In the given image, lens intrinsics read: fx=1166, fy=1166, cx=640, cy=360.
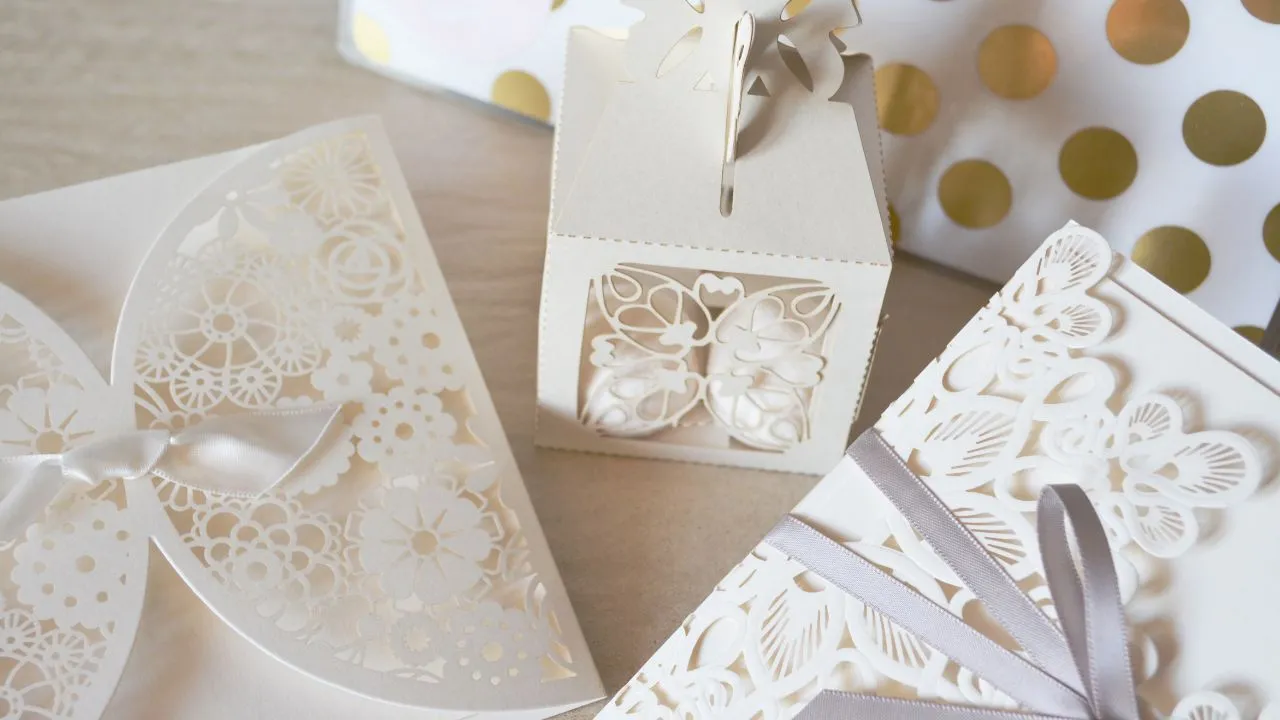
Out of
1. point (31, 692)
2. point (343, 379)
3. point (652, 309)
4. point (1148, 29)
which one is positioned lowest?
point (31, 692)

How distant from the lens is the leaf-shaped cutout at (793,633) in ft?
2.10

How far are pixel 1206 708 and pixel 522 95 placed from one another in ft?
2.33

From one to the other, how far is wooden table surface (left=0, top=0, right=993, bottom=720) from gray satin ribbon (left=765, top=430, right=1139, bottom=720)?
0.55ft

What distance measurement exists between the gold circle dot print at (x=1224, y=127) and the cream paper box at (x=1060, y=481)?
0.22m

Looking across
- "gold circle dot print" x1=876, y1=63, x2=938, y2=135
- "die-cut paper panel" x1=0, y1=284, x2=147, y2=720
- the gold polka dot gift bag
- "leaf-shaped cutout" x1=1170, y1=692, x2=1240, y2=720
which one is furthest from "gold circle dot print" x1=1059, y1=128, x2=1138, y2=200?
"die-cut paper panel" x1=0, y1=284, x2=147, y2=720

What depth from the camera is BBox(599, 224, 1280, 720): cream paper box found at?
0.57m

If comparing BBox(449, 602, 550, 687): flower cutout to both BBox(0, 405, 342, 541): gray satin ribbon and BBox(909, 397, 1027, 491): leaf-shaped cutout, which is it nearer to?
BBox(0, 405, 342, 541): gray satin ribbon

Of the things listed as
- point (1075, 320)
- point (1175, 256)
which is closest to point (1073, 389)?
point (1075, 320)

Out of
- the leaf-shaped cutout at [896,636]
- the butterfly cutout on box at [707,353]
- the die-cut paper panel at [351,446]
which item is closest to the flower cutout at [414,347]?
the die-cut paper panel at [351,446]

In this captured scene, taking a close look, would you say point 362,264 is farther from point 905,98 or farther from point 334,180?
point 905,98

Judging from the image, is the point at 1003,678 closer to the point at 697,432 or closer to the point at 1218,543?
the point at 1218,543

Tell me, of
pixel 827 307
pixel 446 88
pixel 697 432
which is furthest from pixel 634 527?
pixel 446 88

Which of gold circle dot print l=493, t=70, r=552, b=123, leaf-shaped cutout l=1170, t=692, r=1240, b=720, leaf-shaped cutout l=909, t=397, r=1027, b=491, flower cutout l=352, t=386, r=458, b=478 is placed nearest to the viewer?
leaf-shaped cutout l=1170, t=692, r=1240, b=720

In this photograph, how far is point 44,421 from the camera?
2.34ft
